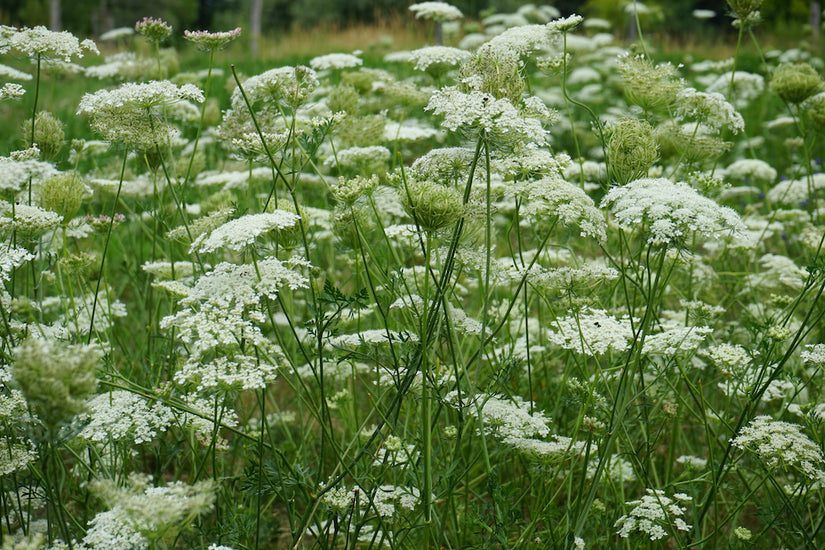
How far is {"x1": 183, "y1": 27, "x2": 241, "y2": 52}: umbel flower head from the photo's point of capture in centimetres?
279

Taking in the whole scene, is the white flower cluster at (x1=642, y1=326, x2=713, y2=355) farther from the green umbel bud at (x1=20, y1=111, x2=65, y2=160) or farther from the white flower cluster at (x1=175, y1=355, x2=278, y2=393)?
the green umbel bud at (x1=20, y1=111, x2=65, y2=160)

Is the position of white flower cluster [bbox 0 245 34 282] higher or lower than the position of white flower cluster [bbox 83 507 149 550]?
higher

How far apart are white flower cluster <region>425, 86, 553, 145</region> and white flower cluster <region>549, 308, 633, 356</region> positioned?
668 millimetres

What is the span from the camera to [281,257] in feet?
11.0

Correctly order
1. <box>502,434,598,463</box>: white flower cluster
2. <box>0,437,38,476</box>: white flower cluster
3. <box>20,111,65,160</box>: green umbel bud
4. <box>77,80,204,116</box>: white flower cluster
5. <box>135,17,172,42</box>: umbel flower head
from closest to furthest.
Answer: <box>0,437,38,476</box>: white flower cluster → <box>502,434,598,463</box>: white flower cluster → <box>77,80,204,116</box>: white flower cluster → <box>20,111,65,160</box>: green umbel bud → <box>135,17,172,42</box>: umbel flower head

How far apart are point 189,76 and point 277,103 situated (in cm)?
236

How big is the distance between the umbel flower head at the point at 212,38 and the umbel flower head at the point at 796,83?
313 centimetres

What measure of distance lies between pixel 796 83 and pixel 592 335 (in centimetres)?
253

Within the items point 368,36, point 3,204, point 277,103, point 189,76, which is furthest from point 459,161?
point 368,36

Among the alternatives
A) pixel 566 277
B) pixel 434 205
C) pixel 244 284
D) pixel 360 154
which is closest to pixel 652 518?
pixel 566 277

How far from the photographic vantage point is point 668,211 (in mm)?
2338

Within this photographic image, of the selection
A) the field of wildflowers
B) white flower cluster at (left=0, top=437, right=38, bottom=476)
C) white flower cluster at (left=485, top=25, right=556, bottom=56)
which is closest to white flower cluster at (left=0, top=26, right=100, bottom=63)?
the field of wildflowers

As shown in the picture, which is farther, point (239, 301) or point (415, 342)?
point (415, 342)

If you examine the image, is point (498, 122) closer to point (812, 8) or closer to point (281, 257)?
point (281, 257)
